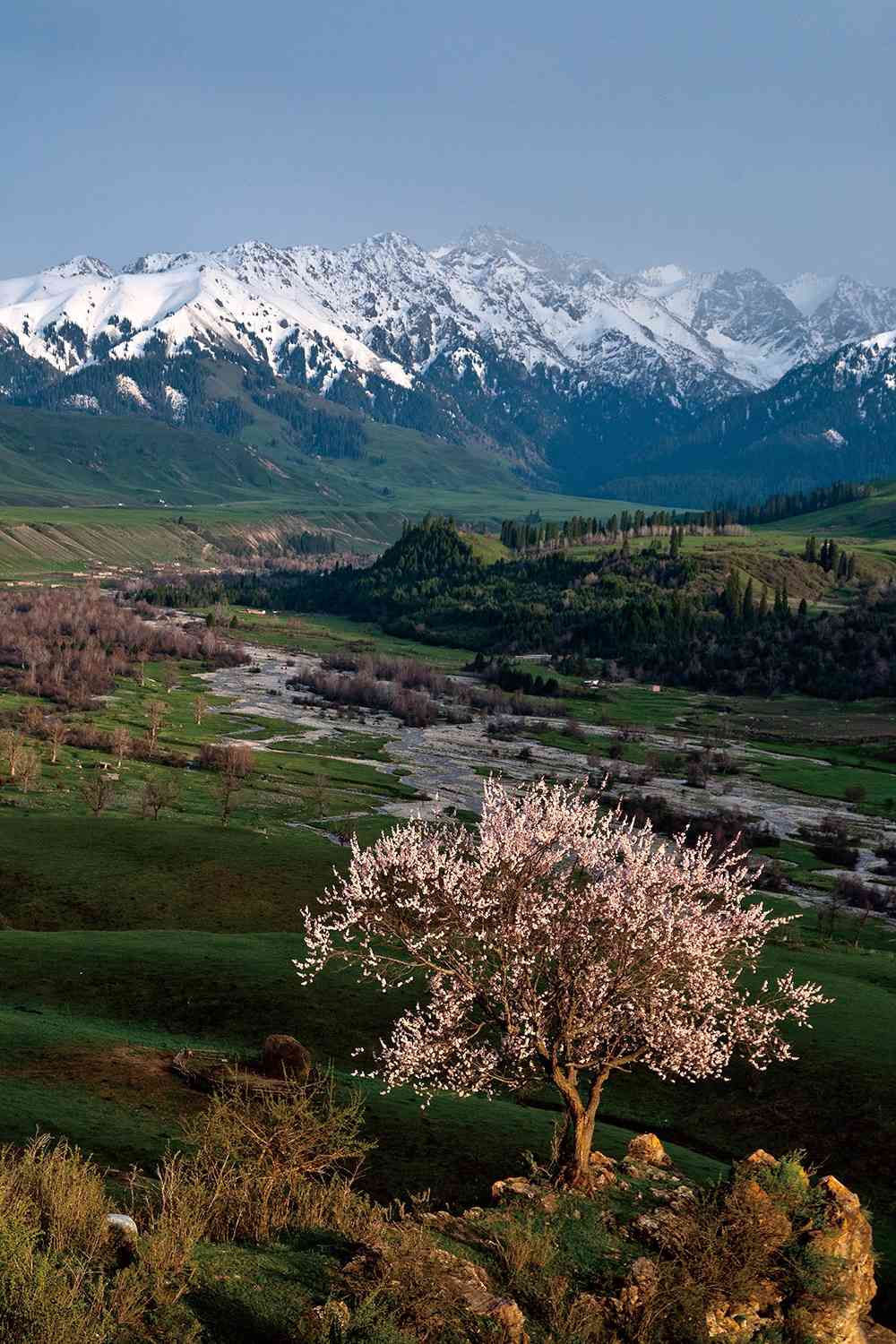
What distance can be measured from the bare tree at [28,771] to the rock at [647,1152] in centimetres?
9131

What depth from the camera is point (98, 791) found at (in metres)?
102

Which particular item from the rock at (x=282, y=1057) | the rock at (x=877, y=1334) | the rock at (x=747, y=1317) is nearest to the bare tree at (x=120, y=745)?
the rock at (x=282, y=1057)

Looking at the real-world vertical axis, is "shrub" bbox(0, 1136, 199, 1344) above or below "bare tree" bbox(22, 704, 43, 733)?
above

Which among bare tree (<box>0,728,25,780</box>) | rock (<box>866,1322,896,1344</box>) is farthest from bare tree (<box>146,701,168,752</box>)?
rock (<box>866,1322,896,1344</box>)

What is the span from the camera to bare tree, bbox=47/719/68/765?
455 feet

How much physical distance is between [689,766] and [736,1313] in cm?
14360

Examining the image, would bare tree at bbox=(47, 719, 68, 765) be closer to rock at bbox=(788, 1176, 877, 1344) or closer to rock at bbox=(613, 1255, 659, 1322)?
rock at bbox=(613, 1255, 659, 1322)

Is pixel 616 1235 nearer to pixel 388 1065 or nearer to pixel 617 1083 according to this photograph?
pixel 388 1065

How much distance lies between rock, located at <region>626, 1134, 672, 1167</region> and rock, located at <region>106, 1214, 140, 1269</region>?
15.3 m

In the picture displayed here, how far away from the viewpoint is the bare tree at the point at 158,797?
106375 millimetres

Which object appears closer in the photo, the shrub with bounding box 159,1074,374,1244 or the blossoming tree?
the shrub with bounding box 159,1074,374,1244

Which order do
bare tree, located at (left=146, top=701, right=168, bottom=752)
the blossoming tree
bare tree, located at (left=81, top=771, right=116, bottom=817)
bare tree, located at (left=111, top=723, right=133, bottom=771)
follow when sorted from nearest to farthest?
1. the blossoming tree
2. bare tree, located at (left=81, top=771, right=116, bottom=817)
3. bare tree, located at (left=111, top=723, right=133, bottom=771)
4. bare tree, located at (left=146, top=701, right=168, bottom=752)

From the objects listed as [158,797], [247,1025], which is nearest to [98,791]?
[158,797]

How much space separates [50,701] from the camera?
191 metres
